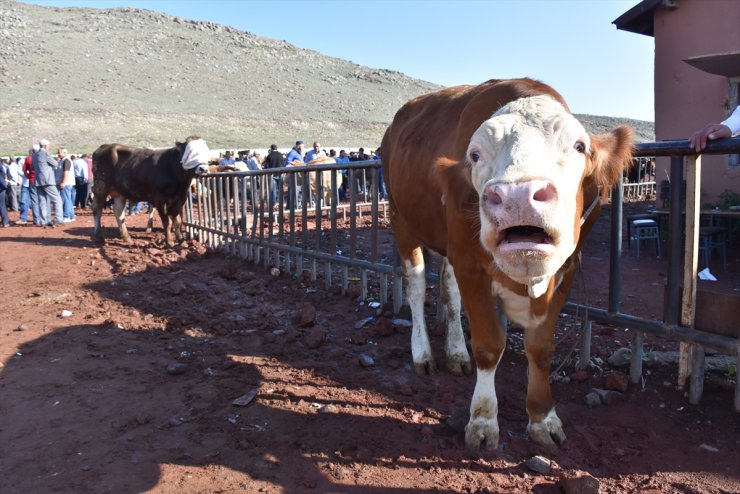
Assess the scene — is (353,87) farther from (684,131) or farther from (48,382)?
(48,382)

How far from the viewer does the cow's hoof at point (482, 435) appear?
3.16 metres

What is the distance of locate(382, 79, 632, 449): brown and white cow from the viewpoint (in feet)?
7.72

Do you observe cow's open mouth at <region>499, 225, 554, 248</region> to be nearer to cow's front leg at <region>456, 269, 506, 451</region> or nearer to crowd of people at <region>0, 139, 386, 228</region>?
cow's front leg at <region>456, 269, 506, 451</region>

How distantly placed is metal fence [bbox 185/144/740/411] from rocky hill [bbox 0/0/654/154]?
3172 cm

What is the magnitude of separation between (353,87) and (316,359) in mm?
84737

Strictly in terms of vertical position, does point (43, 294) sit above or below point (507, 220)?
below

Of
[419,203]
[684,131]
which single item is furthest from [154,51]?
[419,203]

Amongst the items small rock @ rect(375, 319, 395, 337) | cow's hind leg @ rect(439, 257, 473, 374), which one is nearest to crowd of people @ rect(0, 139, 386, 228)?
small rock @ rect(375, 319, 395, 337)

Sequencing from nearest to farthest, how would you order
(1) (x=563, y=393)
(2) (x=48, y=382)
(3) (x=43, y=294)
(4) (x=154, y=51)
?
(1) (x=563, y=393) → (2) (x=48, y=382) → (3) (x=43, y=294) → (4) (x=154, y=51)

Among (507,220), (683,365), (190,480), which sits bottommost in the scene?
(190,480)

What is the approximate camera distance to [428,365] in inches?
172

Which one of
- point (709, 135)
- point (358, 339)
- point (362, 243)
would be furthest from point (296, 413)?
point (362, 243)

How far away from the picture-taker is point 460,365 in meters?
4.34

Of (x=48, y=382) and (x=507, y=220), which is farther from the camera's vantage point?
(x=48, y=382)
